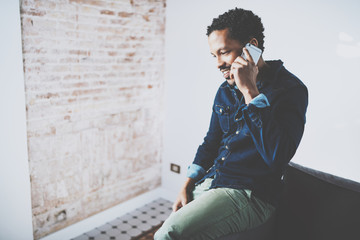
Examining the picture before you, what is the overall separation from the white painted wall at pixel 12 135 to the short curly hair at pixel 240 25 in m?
1.20

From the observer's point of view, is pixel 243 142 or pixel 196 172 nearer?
pixel 243 142

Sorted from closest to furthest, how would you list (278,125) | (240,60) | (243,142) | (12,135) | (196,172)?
(278,125) → (240,60) → (243,142) → (196,172) → (12,135)

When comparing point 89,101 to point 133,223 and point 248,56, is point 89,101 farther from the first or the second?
point 248,56

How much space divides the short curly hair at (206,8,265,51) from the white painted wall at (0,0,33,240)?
1.20 meters

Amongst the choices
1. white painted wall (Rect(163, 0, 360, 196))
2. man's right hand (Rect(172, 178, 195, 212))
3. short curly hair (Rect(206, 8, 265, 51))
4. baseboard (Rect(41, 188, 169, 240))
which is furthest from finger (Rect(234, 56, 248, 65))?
baseboard (Rect(41, 188, 169, 240))

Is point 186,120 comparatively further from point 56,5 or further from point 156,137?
point 56,5

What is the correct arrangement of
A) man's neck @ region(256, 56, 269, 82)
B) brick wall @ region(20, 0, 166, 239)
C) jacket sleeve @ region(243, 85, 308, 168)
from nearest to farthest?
jacket sleeve @ region(243, 85, 308, 168)
man's neck @ region(256, 56, 269, 82)
brick wall @ region(20, 0, 166, 239)

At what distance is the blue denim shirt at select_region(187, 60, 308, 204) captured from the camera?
1.37 metres

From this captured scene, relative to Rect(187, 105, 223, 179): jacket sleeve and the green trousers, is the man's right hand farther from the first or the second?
the green trousers

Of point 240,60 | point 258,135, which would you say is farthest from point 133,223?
point 240,60

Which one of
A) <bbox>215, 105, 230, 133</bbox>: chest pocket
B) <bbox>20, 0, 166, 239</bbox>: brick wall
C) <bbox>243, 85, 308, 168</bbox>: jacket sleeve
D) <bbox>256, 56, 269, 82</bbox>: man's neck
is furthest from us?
<bbox>20, 0, 166, 239</bbox>: brick wall

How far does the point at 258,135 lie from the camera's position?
141 cm

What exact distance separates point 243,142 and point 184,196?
1.44ft

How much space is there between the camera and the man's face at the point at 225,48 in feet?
5.16
